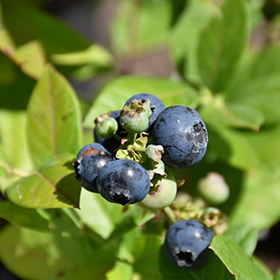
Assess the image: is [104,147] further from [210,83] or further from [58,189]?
[210,83]

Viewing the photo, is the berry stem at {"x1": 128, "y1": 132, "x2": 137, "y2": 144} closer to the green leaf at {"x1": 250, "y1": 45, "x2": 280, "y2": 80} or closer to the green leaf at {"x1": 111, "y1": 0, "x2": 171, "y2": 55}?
the green leaf at {"x1": 250, "y1": 45, "x2": 280, "y2": 80}

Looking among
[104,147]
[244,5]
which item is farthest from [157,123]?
[244,5]

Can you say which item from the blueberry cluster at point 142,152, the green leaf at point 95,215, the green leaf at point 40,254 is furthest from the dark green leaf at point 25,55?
the blueberry cluster at point 142,152

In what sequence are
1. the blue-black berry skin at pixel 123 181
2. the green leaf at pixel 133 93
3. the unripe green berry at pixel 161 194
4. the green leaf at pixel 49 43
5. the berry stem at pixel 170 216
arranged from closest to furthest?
the blue-black berry skin at pixel 123 181 < the unripe green berry at pixel 161 194 < the berry stem at pixel 170 216 < the green leaf at pixel 133 93 < the green leaf at pixel 49 43

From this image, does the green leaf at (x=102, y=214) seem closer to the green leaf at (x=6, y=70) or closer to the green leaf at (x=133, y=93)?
the green leaf at (x=133, y=93)

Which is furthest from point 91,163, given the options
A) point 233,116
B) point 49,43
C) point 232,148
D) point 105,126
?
point 49,43

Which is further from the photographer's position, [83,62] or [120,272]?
[83,62]

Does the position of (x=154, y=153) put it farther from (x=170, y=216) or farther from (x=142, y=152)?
(x=170, y=216)
